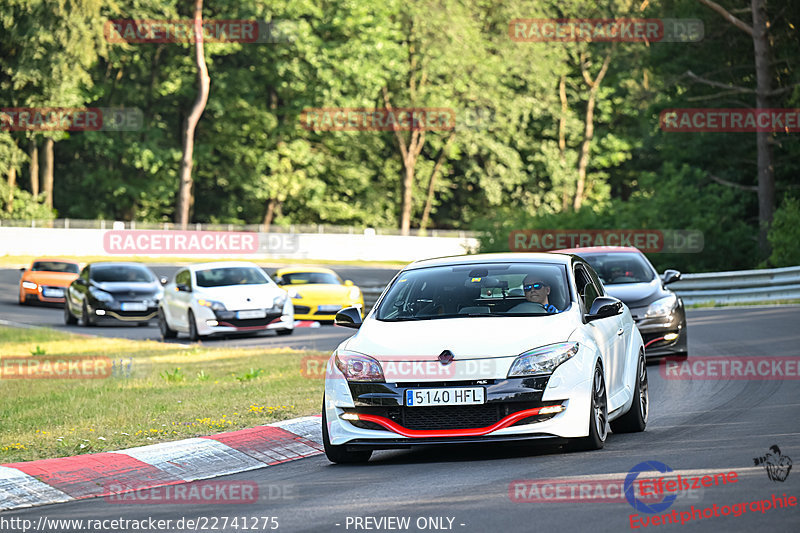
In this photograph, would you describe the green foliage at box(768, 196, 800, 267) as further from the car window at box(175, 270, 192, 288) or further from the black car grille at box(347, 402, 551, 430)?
the black car grille at box(347, 402, 551, 430)

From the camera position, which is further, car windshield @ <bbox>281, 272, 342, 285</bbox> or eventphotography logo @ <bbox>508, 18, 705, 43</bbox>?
eventphotography logo @ <bbox>508, 18, 705, 43</bbox>

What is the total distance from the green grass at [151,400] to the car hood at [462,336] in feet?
7.76

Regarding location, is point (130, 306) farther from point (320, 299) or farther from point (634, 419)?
point (634, 419)

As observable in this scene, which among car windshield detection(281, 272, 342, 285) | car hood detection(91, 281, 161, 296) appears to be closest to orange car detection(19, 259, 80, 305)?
car hood detection(91, 281, 161, 296)

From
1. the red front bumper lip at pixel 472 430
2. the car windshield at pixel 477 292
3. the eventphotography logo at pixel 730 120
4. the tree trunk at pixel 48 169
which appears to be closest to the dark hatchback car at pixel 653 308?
the car windshield at pixel 477 292

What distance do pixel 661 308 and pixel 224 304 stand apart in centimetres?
1054

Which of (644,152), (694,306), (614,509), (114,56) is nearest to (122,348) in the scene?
(694,306)

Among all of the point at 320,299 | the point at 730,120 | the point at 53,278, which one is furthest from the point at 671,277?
the point at 53,278

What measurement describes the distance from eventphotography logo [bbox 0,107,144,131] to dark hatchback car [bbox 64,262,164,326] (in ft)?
107

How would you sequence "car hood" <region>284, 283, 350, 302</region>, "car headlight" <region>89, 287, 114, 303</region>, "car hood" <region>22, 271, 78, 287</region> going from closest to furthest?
"car hood" <region>284, 283, 350, 302</region> → "car headlight" <region>89, 287, 114, 303</region> → "car hood" <region>22, 271, 78, 287</region>

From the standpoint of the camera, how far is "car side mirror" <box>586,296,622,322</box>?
10031 mm

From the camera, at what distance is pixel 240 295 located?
25.2 meters

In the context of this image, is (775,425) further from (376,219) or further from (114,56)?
(376,219)

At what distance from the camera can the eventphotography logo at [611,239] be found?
Result: 36.5 m
